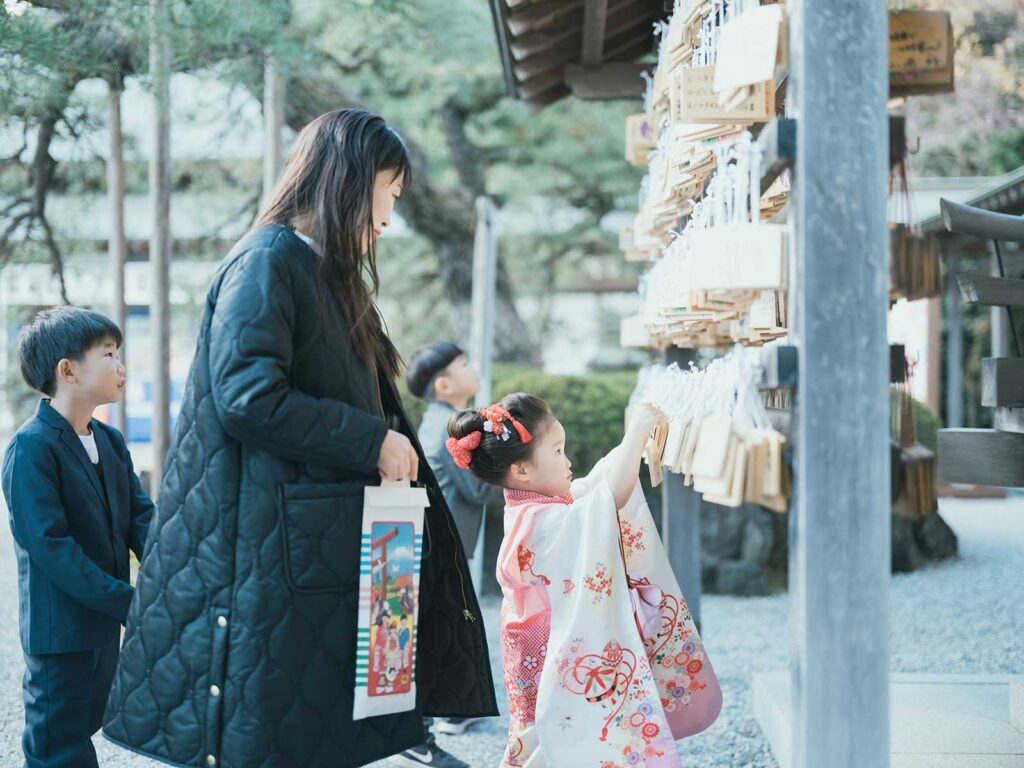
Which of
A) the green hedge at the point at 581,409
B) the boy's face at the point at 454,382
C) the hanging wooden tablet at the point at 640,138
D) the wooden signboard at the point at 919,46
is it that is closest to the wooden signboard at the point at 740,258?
the wooden signboard at the point at 919,46

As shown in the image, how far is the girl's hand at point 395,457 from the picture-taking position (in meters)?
1.91

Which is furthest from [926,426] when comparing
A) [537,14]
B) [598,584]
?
[598,584]

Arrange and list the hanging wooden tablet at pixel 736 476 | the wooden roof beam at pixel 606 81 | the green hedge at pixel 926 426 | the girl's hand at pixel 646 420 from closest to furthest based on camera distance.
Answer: the hanging wooden tablet at pixel 736 476 < the girl's hand at pixel 646 420 < the wooden roof beam at pixel 606 81 < the green hedge at pixel 926 426

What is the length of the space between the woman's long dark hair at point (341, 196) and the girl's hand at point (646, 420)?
653mm

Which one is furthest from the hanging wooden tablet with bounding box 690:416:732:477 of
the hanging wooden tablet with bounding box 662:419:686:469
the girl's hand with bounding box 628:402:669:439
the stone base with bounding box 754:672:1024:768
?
the stone base with bounding box 754:672:1024:768

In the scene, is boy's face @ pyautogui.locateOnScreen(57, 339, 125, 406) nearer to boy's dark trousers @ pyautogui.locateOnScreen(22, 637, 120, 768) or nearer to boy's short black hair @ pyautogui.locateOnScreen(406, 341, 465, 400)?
boy's dark trousers @ pyautogui.locateOnScreen(22, 637, 120, 768)

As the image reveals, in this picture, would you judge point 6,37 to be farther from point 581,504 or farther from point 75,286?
point 75,286

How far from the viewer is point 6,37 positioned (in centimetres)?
352

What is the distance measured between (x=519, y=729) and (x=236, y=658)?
0.84 meters

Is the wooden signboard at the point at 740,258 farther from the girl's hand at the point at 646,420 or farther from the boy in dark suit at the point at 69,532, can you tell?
the boy in dark suit at the point at 69,532

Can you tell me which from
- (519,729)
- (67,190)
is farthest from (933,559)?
(67,190)

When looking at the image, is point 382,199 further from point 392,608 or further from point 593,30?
point 593,30

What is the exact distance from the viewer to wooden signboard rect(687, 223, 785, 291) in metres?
1.76

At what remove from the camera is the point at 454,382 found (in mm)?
4000
